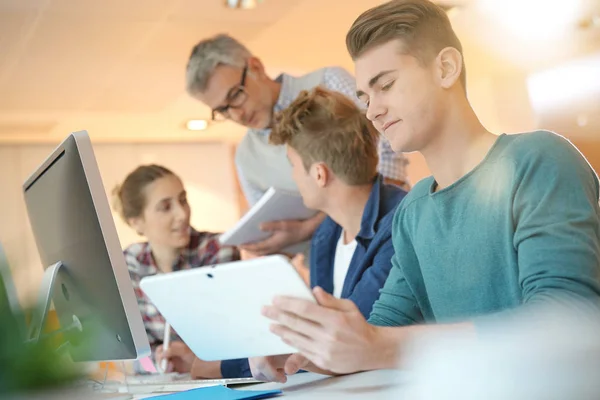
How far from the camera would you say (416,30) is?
0.99 metres

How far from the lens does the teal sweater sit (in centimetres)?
78

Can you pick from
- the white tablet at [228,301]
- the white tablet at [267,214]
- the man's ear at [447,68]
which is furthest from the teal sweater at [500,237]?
the white tablet at [267,214]

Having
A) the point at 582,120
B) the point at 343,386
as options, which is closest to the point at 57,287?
the point at 343,386

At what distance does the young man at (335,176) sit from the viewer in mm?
1411

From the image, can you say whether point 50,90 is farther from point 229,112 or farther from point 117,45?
point 229,112

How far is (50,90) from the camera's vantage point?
3.29 meters

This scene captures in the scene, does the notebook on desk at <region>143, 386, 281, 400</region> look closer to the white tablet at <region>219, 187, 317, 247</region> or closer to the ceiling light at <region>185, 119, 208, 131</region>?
the white tablet at <region>219, 187, 317, 247</region>

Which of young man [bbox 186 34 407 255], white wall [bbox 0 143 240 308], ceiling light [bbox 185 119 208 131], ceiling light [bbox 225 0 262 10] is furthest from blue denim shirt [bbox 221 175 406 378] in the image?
ceiling light [bbox 185 119 208 131]

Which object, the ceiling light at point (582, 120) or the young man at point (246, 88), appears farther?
the young man at point (246, 88)

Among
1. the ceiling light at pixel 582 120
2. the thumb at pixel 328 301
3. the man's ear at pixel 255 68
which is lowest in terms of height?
the thumb at pixel 328 301

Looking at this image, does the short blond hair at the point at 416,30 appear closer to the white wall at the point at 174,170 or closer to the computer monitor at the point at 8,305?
the computer monitor at the point at 8,305

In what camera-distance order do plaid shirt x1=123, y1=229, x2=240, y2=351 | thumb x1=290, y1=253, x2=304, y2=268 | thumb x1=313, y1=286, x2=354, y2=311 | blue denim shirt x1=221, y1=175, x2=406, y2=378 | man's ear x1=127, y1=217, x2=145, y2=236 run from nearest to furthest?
thumb x1=313, y1=286, x2=354, y2=311, blue denim shirt x1=221, y1=175, x2=406, y2=378, thumb x1=290, y1=253, x2=304, y2=268, plaid shirt x1=123, y1=229, x2=240, y2=351, man's ear x1=127, y1=217, x2=145, y2=236

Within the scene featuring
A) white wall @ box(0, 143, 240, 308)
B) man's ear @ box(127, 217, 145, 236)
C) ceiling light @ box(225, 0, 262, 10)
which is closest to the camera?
man's ear @ box(127, 217, 145, 236)

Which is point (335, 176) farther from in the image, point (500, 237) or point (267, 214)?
point (500, 237)
